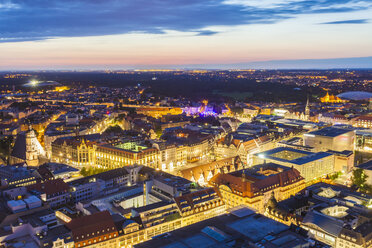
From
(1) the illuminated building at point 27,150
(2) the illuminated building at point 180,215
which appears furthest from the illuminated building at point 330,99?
(1) the illuminated building at point 27,150

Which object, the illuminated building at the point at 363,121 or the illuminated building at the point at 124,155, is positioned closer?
the illuminated building at the point at 124,155

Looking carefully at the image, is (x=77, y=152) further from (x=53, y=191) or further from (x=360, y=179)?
(x=360, y=179)

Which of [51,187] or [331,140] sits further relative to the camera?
[331,140]

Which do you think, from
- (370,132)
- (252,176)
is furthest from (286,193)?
(370,132)

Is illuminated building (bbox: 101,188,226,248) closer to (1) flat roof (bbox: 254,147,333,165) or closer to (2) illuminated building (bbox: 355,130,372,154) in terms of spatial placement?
(1) flat roof (bbox: 254,147,333,165)

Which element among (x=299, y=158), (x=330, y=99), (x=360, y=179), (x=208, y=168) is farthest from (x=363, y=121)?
(x=208, y=168)

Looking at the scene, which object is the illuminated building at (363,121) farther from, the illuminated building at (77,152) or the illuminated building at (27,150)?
the illuminated building at (27,150)
